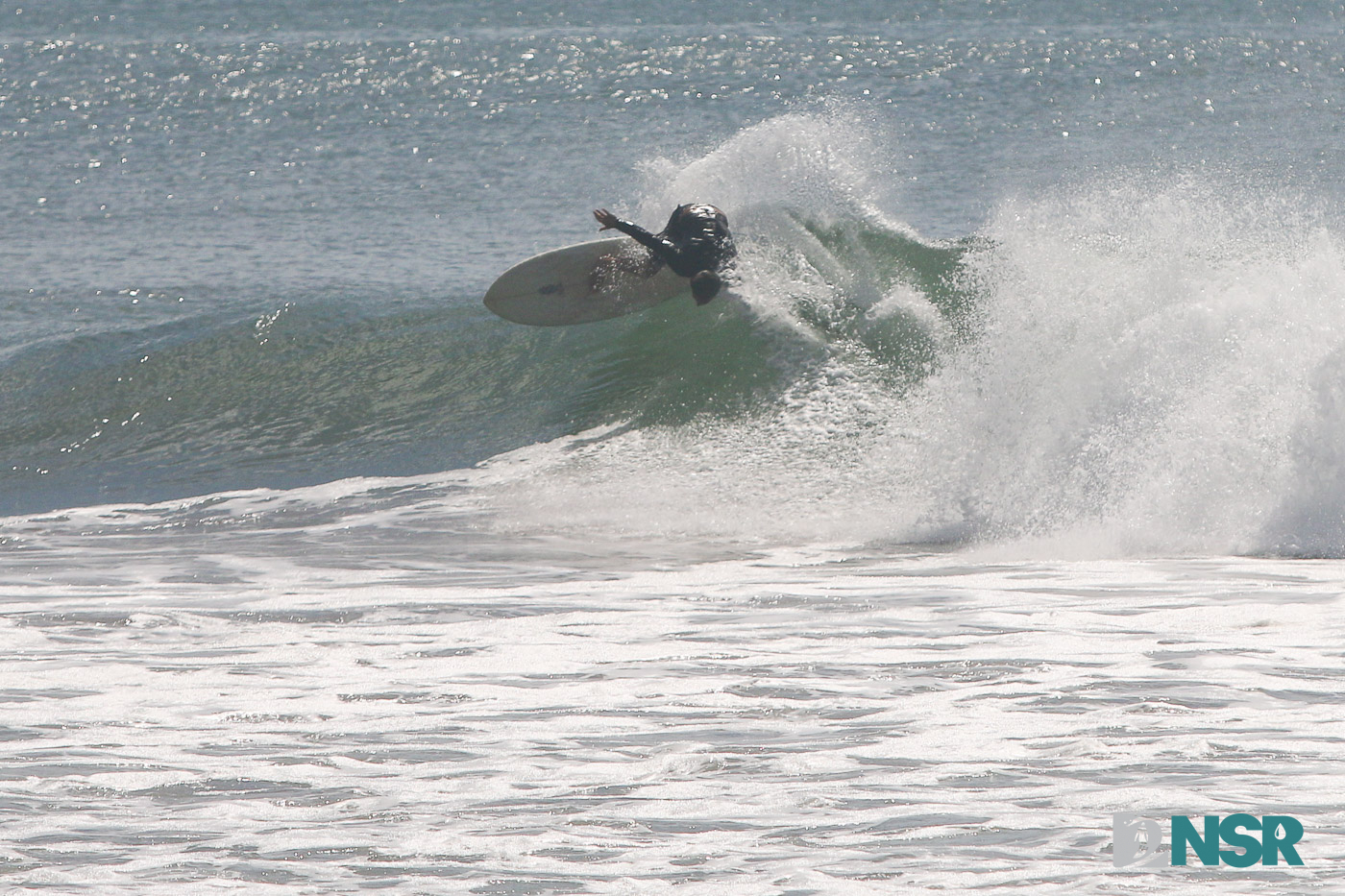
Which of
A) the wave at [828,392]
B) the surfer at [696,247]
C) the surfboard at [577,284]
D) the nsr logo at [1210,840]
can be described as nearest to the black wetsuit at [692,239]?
the surfer at [696,247]

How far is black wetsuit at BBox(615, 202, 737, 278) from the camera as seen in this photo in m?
11.7

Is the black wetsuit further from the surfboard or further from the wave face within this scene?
the wave face

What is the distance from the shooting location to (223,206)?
23297 mm

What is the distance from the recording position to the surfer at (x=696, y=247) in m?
11.7

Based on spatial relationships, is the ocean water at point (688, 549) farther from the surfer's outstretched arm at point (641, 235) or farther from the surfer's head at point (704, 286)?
the surfer's outstretched arm at point (641, 235)

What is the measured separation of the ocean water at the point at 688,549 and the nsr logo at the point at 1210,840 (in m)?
0.06

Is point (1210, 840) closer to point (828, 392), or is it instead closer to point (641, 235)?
point (641, 235)

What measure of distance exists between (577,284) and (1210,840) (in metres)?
8.31

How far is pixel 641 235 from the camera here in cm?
1100

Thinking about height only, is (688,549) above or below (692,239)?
below

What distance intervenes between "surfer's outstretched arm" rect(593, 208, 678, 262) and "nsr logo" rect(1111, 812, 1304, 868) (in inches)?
252

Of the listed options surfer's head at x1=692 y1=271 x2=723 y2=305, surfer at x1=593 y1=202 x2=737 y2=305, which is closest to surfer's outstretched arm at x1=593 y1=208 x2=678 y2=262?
surfer at x1=593 y1=202 x2=737 y2=305

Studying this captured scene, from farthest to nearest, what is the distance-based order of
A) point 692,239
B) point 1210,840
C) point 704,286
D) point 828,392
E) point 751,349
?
point 751,349
point 704,286
point 692,239
point 828,392
point 1210,840

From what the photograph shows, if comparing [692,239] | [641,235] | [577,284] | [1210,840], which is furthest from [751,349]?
[1210,840]
